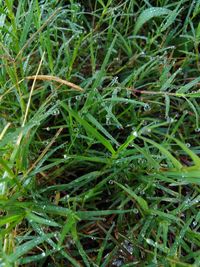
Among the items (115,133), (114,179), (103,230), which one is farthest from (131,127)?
(103,230)

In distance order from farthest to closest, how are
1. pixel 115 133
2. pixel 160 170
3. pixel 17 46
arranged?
pixel 115 133
pixel 17 46
pixel 160 170

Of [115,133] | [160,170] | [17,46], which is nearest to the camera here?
[160,170]

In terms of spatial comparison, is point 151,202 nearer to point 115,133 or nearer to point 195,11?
point 115,133

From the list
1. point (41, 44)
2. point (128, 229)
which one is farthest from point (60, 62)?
point (128, 229)

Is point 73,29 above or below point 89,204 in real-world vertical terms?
above

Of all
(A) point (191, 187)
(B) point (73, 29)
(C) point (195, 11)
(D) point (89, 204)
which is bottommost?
(A) point (191, 187)

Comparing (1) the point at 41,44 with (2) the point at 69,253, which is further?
(1) the point at 41,44
